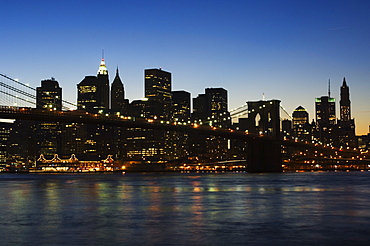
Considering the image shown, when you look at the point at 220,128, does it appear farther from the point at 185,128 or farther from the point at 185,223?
the point at 185,223

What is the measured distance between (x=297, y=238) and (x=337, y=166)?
461ft

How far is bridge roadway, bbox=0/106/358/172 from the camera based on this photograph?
65450mm

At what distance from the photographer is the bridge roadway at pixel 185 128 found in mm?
65450

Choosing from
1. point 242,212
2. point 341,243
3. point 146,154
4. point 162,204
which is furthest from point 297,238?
point 146,154

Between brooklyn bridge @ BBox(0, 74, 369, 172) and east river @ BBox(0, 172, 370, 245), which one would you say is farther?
brooklyn bridge @ BBox(0, 74, 369, 172)

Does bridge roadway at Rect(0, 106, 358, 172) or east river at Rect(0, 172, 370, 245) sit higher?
bridge roadway at Rect(0, 106, 358, 172)

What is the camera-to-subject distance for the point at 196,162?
15988 centimetres

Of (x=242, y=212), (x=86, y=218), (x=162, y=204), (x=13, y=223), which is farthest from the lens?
(x=162, y=204)

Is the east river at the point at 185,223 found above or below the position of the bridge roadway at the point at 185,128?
below

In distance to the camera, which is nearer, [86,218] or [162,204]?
[86,218]

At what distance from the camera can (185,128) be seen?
87250mm

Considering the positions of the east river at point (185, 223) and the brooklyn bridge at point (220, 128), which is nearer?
the east river at point (185, 223)

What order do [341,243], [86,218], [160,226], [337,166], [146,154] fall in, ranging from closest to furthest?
[341,243]
[160,226]
[86,218]
[337,166]
[146,154]

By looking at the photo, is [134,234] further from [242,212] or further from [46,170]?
[46,170]
